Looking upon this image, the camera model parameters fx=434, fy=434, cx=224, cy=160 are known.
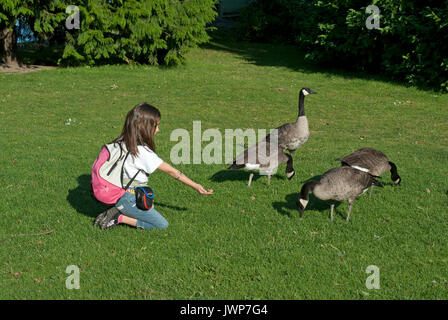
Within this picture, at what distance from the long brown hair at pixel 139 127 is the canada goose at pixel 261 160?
2.95 m

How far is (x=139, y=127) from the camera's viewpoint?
22.3ft

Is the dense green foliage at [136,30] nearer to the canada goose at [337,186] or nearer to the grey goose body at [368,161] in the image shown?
the grey goose body at [368,161]

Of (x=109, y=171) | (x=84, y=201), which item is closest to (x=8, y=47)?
(x=84, y=201)

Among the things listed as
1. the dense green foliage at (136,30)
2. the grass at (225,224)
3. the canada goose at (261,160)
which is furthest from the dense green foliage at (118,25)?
the canada goose at (261,160)

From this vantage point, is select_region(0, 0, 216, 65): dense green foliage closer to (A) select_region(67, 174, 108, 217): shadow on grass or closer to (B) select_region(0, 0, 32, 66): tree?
(B) select_region(0, 0, 32, 66): tree

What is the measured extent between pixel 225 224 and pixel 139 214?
5.17 feet

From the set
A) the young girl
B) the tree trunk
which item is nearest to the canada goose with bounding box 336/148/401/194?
the young girl

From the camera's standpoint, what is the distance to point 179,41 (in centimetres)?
2641

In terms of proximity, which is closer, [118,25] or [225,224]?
[225,224]

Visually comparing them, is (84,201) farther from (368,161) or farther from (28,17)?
(28,17)

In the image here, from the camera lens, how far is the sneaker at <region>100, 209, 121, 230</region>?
7.41 metres

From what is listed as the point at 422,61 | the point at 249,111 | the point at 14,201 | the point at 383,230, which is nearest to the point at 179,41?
the point at 249,111

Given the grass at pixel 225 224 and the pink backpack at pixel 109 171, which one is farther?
the pink backpack at pixel 109 171

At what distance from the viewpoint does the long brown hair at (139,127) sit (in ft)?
22.2
